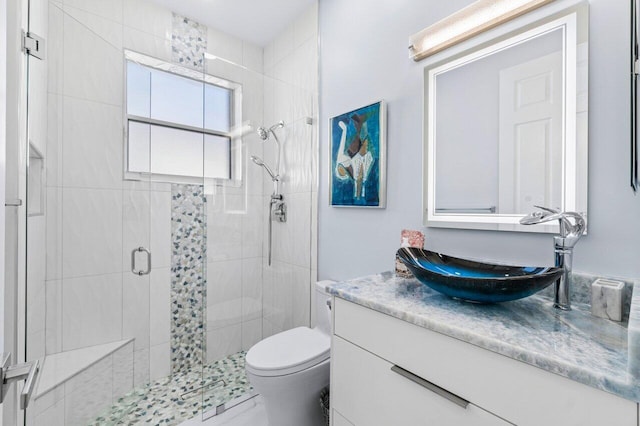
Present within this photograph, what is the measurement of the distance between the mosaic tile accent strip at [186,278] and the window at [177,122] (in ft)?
0.66

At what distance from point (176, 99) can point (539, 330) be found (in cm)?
256

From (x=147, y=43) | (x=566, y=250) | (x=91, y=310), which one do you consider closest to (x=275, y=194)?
(x=91, y=310)

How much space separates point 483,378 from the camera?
740mm

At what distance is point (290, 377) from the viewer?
1430 mm

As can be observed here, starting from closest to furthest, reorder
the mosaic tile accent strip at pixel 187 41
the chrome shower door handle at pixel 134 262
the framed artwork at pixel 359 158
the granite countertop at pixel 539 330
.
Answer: the granite countertop at pixel 539 330
the framed artwork at pixel 359 158
the chrome shower door handle at pixel 134 262
the mosaic tile accent strip at pixel 187 41

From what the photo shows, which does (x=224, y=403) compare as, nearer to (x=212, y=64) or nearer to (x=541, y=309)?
(x=541, y=309)

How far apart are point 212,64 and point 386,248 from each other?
1.51 m

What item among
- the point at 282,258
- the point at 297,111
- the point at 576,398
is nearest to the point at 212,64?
the point at 297,111

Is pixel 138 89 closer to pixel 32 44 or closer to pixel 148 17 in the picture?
pixel 148 17

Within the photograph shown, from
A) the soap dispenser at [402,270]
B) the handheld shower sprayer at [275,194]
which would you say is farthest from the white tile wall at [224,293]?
the soap dispenser at [402,270]

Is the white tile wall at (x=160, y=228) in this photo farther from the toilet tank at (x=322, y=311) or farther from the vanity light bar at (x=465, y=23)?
the vanity light bar at (x=465, y=23)

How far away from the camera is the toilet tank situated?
182 centimetres

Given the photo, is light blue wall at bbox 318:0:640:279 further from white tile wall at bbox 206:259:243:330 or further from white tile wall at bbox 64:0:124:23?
white tile wall at bbox 64:0:124:23

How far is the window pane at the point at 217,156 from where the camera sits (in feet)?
5.93
